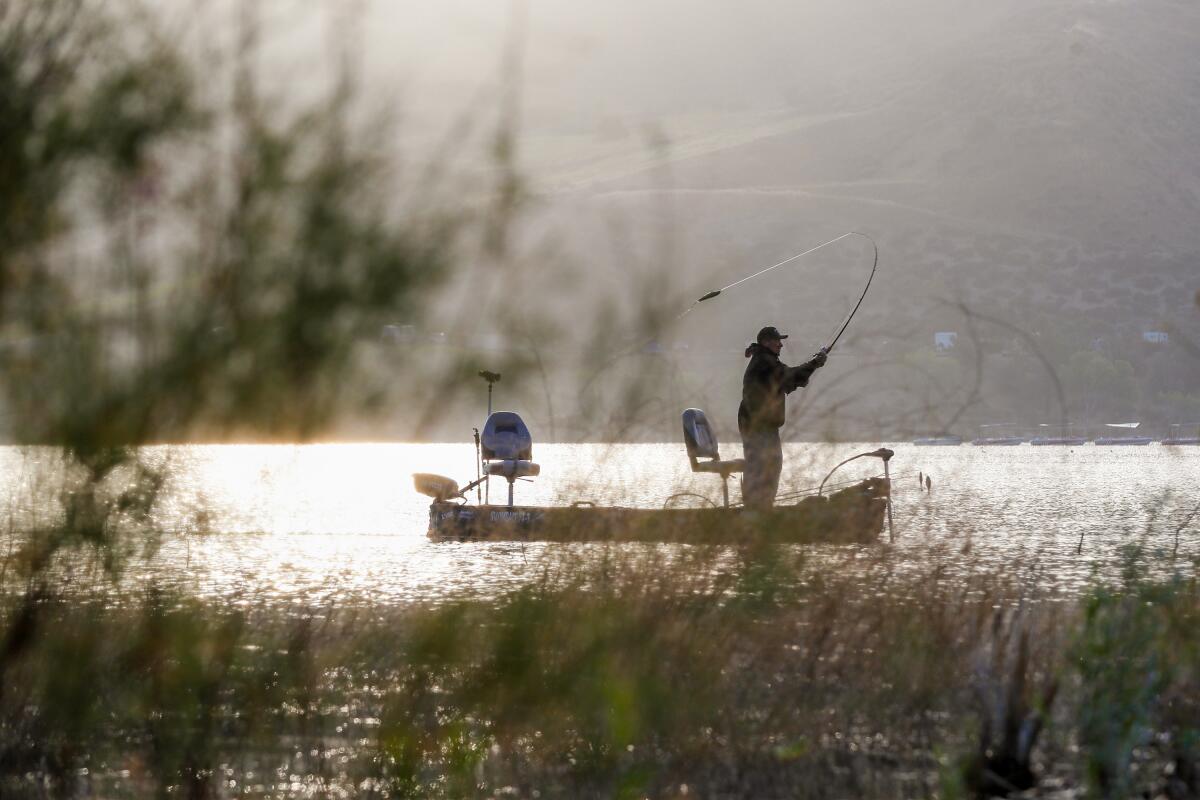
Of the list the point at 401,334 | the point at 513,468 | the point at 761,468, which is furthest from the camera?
the point at 513,468

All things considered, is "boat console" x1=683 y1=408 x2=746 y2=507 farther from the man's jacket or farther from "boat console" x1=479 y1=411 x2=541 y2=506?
"boat console" x1=479 y1=411 x2=541 y2=506

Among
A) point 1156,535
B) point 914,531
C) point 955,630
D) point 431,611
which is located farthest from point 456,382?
point 1156,535

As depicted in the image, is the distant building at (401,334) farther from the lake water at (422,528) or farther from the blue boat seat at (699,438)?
the blue boat seat at (699,438)

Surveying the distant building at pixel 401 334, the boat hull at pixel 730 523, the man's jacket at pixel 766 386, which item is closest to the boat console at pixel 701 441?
the man's jacket at pixel 766 386

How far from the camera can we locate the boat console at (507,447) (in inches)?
729

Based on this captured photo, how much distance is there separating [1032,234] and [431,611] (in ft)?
503

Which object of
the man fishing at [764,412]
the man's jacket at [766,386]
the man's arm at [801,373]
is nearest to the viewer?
the man's arm at [801,373]

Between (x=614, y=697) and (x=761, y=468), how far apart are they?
763 centimetres

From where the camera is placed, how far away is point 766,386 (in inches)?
579

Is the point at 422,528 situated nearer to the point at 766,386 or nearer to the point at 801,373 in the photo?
the point at 766,386

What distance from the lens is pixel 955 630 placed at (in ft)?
28.4

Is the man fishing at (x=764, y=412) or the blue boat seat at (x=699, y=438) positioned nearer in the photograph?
the man fishing at (x=764, y=412)

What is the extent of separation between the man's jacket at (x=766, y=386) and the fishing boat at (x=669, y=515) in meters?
0.67

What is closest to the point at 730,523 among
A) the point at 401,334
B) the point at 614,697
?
the point at 614,697
